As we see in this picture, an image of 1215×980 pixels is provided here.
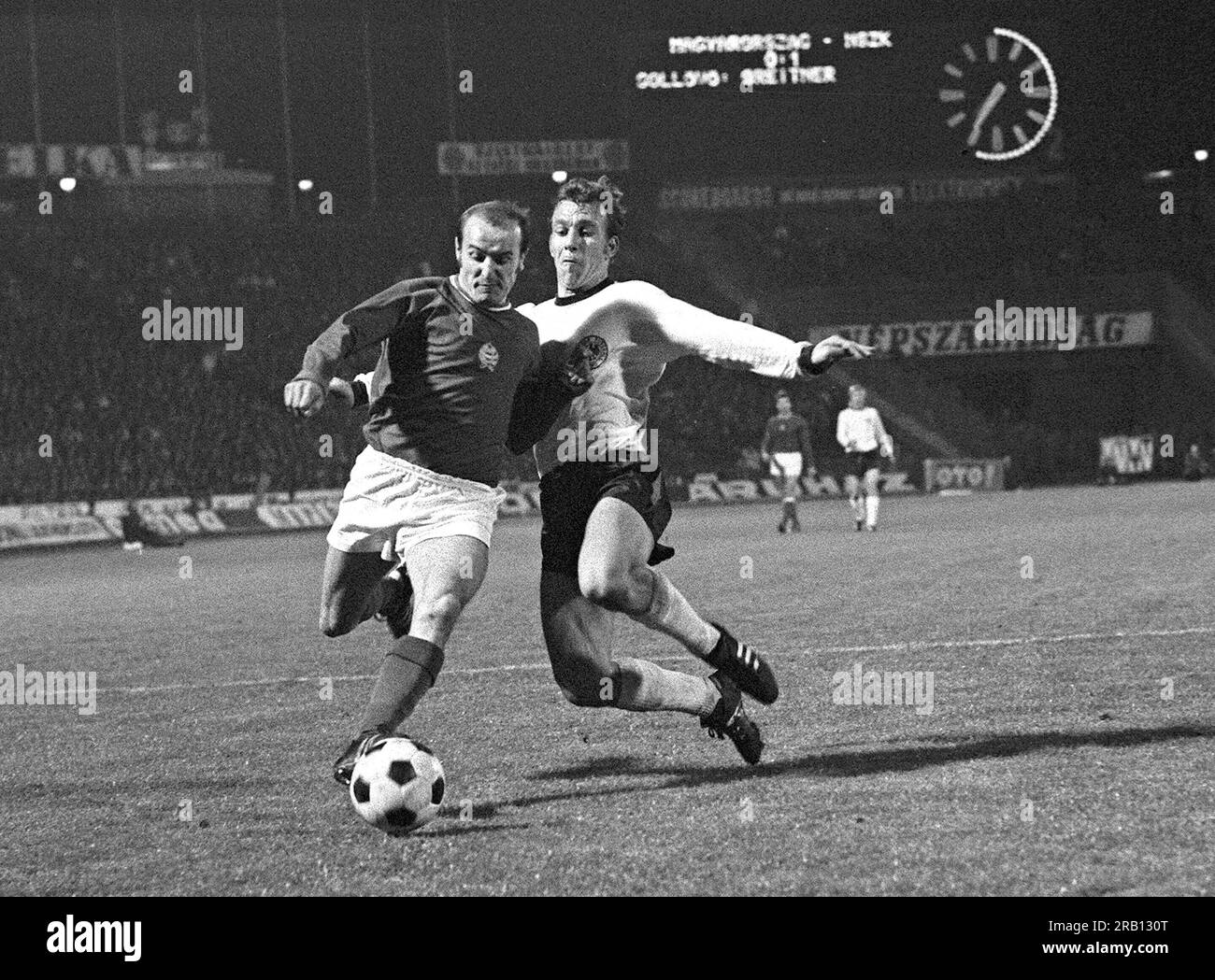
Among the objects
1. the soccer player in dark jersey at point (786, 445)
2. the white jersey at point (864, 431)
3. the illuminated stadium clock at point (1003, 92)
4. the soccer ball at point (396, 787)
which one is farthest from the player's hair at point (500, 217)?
the illuminated stadium clock at point (1003, 92)

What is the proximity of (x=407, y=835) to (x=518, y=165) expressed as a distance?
1489 inches

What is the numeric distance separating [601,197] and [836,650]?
4.01 meters

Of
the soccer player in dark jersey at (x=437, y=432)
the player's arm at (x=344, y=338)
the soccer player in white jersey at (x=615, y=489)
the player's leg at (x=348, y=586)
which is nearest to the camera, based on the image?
the player's arm at (x=344, y=338)

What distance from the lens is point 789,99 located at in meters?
42.3

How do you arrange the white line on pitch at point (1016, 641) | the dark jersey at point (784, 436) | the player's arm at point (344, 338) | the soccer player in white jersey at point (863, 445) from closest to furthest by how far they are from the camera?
the player's arm at point (344, 338), the white line on pitch at point (1016, 641), the soccer player in white jersey at point (863, 445), the dark jersey at point (784, 436)

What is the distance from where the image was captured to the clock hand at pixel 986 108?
40812mm

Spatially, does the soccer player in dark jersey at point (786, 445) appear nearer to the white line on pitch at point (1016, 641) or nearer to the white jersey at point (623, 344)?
the white line on pitch at point (1016, 641)

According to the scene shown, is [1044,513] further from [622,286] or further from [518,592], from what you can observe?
[622,286]

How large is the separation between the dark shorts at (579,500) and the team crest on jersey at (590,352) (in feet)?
1.42

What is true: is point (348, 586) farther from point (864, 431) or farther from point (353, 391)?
point (864, 431)

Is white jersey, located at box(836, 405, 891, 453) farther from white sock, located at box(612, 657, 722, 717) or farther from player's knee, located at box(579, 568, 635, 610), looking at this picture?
player's knee, located at box(579, 568, 635, 610)

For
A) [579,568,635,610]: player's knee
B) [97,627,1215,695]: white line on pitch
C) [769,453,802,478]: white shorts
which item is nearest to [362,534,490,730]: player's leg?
[579,568,635,610]: player's knee

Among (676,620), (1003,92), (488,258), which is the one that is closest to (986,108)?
(1003,92)
